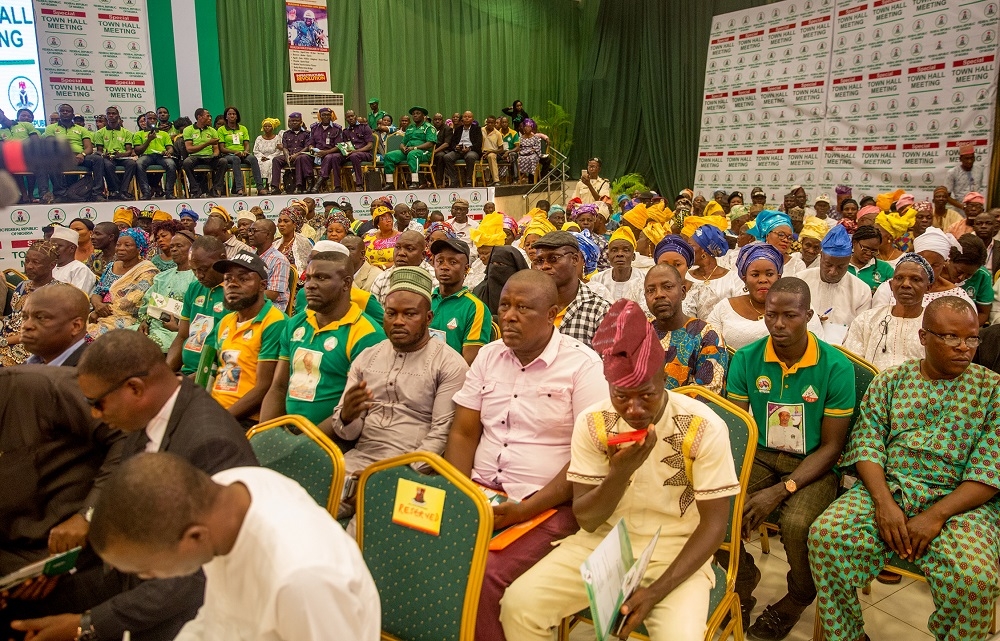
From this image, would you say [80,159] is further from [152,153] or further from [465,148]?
[465,148]

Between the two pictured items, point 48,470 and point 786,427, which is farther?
point 786,427

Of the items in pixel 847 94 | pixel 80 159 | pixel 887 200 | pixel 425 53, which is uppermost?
pixel 425 53

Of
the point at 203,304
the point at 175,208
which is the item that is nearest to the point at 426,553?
the point at 203,304

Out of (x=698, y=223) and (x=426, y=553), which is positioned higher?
(x=698, y=223)

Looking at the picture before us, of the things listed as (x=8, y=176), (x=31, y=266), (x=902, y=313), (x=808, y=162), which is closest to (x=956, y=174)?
(x=808, y=162)

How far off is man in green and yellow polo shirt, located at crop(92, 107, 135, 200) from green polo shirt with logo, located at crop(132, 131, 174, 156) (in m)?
0.08

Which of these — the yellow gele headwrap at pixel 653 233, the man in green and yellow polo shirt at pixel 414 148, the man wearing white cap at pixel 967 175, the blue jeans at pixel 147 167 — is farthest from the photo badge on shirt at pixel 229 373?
the man wearing white cap at pixel 967 175

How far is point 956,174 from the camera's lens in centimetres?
1070

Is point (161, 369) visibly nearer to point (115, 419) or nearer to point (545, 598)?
point (115, 419)

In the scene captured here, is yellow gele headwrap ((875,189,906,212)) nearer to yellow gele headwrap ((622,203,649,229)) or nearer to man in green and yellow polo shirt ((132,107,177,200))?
yellow gele headwrap ((622,203,649,229))

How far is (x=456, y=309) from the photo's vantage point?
3.82 m

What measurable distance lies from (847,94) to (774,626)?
470 inches

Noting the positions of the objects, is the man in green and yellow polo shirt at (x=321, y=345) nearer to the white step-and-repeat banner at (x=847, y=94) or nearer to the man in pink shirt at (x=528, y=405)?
the man in pink shirt at (x=528, y=405)

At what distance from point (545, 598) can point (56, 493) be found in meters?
1.53
